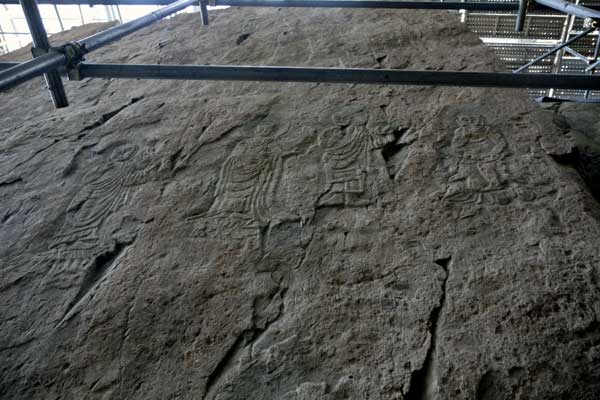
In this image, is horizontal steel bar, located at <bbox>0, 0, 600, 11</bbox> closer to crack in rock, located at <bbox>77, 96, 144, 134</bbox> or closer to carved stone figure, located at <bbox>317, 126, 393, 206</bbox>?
crack in rock, located at <bbox>77, 96, 144, 134</bbox>

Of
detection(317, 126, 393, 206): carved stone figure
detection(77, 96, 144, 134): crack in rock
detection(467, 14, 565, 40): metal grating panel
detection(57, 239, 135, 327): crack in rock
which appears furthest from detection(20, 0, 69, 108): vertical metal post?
detection(467, 14, 565, 40): metal grating panel

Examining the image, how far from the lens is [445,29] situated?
405 cm

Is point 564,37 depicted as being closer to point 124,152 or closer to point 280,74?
point 280,74

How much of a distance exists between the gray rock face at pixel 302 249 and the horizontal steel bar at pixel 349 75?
769mm

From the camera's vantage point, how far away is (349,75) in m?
1.62

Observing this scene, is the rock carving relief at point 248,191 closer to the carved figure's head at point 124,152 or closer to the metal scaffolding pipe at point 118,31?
the carved figure's head at point 124,152

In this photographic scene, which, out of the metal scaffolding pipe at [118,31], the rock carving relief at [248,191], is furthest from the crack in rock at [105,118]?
the rock carving relief at [248,191]

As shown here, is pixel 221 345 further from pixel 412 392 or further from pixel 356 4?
pixel 356 4

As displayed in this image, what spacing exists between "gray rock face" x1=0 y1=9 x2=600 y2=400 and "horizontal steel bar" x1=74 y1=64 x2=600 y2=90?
30.3 inches

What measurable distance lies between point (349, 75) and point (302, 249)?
861 mm

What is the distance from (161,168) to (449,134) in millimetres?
1878

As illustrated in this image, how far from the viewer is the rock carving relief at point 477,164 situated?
2215 mm

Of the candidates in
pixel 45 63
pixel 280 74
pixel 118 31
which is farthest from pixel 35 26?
pixel 280 74

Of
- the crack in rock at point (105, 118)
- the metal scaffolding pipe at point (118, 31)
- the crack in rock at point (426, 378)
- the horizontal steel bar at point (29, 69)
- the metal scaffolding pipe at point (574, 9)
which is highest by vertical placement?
the metal scaffolding pipe at point (118, 31)
